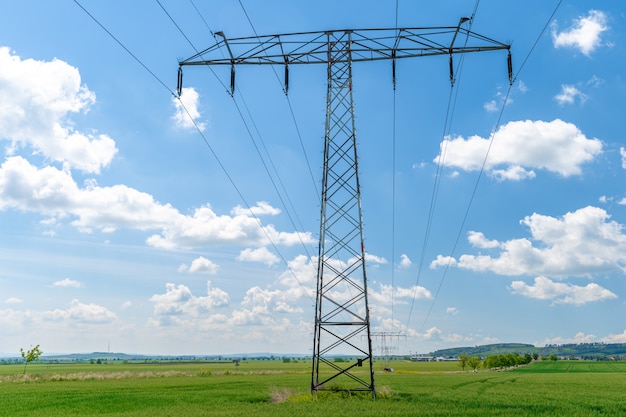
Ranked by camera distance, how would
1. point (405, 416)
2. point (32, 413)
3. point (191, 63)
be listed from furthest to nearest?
1. point (32, 413)
2. point (191, 63)
3. point (405, 416)

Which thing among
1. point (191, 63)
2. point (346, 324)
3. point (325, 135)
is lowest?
point (346, 324)

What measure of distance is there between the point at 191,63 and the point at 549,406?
34.5 m

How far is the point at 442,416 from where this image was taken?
94.7ft

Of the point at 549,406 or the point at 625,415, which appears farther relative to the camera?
the point at 549,406

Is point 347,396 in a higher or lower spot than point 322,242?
lower

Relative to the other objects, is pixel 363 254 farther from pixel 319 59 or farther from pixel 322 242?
pixel 319 59

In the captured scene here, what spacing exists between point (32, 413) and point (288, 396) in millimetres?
18440

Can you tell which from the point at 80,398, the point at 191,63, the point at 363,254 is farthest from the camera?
the point at 80,398

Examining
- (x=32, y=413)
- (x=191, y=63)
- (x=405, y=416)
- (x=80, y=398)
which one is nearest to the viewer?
(x=405, y=416)

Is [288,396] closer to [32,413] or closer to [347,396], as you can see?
[347,396]

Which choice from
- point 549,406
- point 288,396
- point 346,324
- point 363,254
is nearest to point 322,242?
point 363,254

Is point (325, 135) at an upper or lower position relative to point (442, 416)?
upper

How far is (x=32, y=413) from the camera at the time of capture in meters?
37.2

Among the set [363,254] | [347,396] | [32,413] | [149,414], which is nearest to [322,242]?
[363,254]
